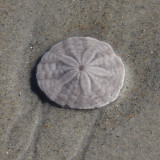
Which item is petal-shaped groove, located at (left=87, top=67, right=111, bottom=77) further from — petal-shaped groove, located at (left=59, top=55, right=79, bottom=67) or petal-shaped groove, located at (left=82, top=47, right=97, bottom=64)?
petal-shaped groove, located at (left=59, top=55, right=79, bottom=67)

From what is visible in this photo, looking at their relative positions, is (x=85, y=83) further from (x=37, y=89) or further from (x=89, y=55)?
(x=37, y=89)

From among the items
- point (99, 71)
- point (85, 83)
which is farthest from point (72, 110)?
point (99, 71)

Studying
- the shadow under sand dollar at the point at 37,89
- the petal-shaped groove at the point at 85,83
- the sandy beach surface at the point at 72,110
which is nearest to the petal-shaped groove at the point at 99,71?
the petal-shaped groove at the point at 85,83

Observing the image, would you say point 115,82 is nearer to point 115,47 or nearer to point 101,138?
point 115,47

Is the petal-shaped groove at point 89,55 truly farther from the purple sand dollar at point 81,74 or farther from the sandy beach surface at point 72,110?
the sandy beach surface at point 72,110

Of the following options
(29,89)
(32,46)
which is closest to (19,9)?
(32,46)

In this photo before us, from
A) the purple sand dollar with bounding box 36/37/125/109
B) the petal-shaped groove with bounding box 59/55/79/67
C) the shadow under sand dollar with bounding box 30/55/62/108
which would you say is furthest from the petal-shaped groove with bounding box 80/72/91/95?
the shadow under sand dollar with bounding box 30/55/62/108
